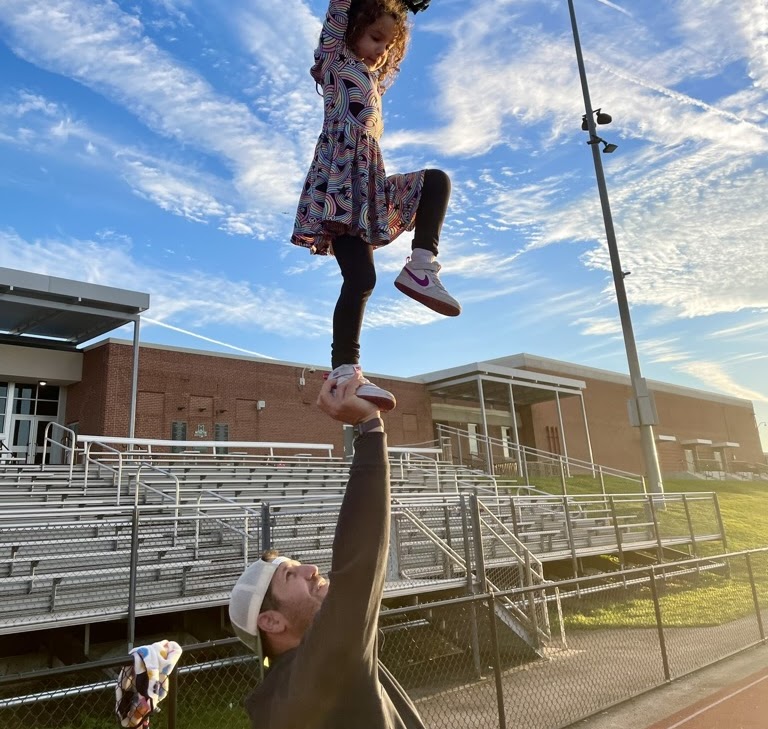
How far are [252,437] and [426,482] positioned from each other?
385 inches

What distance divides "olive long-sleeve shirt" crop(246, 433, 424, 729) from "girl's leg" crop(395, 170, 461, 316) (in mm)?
534

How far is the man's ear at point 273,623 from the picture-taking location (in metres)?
1.76

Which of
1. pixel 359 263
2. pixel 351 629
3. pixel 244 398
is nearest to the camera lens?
pixel 351 629

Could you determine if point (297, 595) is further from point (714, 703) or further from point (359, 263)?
point (714, 703)

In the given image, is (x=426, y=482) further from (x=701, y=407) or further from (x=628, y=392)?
(x=701, y=407)

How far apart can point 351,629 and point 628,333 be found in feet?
51.5

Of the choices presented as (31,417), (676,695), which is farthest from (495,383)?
(676,695)

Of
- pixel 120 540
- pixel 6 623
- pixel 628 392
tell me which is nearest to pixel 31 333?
pixel 120 540

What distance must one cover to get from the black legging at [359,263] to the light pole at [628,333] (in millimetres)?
13528

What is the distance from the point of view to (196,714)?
571 cm

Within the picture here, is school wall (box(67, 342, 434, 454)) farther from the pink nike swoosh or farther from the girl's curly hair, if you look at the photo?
the pink nike swoosh

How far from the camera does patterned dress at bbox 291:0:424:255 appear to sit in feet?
6.28

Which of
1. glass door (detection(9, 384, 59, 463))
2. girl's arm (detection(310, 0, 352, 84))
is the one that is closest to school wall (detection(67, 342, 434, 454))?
glass door (detection(9, 384, 59, 463))

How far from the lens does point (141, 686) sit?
1898mm
